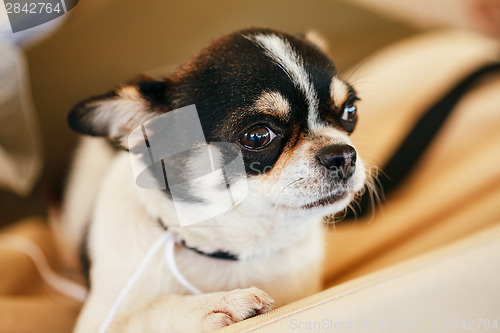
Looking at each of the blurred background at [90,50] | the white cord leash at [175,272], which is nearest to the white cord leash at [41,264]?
the blurred background at [90,50]

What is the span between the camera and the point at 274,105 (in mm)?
907

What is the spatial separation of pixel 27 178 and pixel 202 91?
942 mm

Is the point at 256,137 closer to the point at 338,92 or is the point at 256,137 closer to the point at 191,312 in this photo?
the point at 338,92

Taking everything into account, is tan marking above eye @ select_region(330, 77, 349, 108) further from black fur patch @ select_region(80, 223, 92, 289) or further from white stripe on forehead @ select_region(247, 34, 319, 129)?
black fur patch @ select_region(80, 223, 92, 289)

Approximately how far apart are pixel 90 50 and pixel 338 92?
2.40 ft

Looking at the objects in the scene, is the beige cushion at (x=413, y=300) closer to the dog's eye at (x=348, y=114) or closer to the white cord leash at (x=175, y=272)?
the white cord leash at (x=175, y=272)

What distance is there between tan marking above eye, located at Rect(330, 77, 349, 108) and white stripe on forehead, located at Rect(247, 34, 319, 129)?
0.22 ft

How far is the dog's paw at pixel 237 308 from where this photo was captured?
0.79 meters

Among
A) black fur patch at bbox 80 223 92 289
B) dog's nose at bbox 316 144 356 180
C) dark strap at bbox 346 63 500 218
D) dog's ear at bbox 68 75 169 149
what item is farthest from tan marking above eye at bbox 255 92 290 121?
dark strap at bbox 346 63 500 218

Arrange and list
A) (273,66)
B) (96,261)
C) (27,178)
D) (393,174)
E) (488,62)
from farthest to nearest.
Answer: (488,62)
(393,174)
(27,178)
(96,261)
(273,66)

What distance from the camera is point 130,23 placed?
1147mm

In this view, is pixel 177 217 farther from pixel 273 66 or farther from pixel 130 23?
pixel 130 23

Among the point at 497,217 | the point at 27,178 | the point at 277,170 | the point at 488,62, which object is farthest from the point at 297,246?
the point at 488,62

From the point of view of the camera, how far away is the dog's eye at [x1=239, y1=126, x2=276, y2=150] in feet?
2.96
